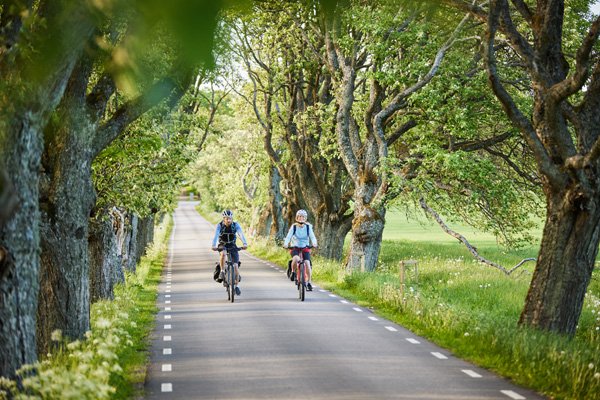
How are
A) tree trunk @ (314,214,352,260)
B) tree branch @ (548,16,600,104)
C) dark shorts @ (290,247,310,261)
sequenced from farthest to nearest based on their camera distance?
tree trunk @ (314,214,352,260) < dark shorts @ (290,247,310,261) < tree branch @ (548,16,600,104)

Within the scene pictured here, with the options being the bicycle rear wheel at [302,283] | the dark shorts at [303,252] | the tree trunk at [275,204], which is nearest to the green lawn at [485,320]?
the bicycle rear wheel at [302,283]

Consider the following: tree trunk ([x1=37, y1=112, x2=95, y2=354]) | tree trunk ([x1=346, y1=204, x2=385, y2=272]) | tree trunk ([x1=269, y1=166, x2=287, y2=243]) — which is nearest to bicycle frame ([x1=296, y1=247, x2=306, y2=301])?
tree trunk ([x1=346, y1=204, x2=385, y2=272])

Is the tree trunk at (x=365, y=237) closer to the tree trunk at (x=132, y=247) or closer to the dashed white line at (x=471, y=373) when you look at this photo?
the tree trunk at (x=132, y=247)

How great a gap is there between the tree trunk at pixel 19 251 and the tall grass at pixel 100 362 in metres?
0.27

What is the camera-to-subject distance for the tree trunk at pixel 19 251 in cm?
881

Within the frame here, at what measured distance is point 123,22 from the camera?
2.32 m

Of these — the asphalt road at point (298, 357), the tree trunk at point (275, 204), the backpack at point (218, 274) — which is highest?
the tree trunk at point (275, 204)

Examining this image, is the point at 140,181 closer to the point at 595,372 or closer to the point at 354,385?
the point at 354,385

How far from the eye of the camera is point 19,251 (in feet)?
30.0

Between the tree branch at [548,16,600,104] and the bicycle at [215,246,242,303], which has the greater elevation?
the tree branch at [548,16,600,104]

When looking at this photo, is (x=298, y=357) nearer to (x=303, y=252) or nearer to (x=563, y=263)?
(x=563, y=263)

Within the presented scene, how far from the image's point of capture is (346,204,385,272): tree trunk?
28750 millimetres

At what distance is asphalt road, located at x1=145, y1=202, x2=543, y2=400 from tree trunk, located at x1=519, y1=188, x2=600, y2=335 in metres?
1.78

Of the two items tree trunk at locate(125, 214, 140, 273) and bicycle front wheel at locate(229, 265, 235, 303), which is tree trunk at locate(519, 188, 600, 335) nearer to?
bicycle front wheel at locate(229, 265, 235, 303)
